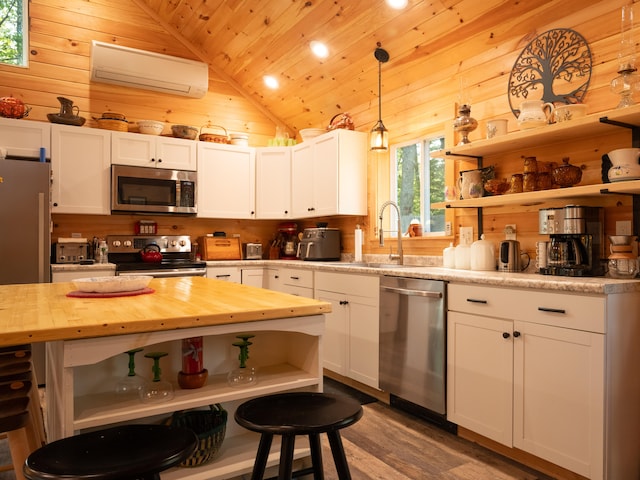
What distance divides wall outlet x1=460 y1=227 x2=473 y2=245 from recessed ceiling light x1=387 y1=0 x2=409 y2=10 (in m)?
1.61

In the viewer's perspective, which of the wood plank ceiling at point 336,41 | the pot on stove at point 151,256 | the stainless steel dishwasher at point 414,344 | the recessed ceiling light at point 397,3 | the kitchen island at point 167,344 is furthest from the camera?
the pot on stove at point 151,256

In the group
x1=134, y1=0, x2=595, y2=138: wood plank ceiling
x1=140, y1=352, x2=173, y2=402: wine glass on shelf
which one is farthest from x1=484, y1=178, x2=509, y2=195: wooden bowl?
x1=140, y1=352, x2=173, y2=402: wine glass on shelf

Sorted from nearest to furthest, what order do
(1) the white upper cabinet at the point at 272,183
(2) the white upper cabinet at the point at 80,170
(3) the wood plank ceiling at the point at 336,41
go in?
(3) the wood plank ceiling at the point at 336,41, (2) the white upper cabinet at the point at 80,170, (1) the white upper cabinet at the point at 272,183

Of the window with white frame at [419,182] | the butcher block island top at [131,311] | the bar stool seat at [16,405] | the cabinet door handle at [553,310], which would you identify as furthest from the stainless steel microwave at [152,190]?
the cabinet door handle at [553,310]

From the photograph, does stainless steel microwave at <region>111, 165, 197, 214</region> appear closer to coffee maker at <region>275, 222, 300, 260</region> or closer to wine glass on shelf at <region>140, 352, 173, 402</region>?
coffee maker at <region>275, 222, 300, 260</region>

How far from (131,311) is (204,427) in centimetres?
50

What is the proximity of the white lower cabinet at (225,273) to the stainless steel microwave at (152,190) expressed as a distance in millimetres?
658

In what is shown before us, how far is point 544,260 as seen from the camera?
267 cm

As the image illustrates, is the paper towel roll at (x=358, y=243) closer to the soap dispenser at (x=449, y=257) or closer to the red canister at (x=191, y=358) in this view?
the soap dispenser at (x=449, y=257)

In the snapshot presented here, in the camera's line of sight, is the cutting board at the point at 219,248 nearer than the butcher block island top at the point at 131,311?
No

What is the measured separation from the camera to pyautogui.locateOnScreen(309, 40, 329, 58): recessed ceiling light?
13.4 feet

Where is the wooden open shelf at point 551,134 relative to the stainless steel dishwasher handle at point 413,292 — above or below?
above

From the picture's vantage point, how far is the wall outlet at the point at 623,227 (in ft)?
7.98

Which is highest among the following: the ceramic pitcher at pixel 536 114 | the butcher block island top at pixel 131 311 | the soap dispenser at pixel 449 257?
the ceramic pitcher at pixel 536 114
